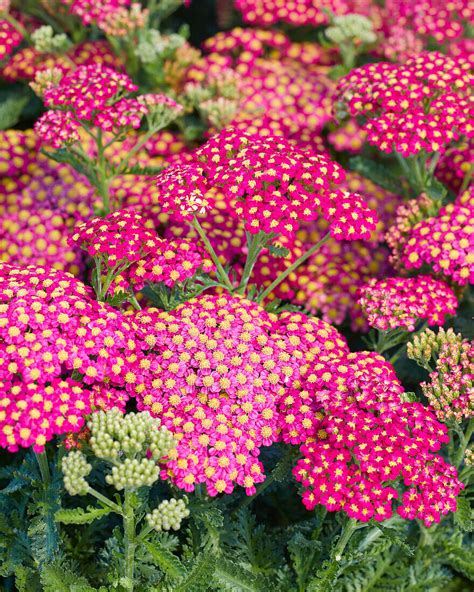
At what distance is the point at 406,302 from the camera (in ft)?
10.3

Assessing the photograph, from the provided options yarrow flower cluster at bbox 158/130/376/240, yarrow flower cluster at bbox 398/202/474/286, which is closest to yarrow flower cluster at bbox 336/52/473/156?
yarrow flower cluster at bbox 398/202/474/286

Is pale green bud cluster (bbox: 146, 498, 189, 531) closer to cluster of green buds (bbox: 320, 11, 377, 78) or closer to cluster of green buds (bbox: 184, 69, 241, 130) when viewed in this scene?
cluster of green buds (bbox: 184, 69, 241, 130)

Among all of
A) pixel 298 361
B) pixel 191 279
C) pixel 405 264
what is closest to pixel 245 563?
pixel 298 361

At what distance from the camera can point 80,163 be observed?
3670 mm

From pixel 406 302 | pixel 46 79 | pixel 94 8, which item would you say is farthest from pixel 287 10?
pixel 406 302

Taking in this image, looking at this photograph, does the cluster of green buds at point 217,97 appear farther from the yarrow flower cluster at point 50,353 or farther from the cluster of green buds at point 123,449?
the cluster of green buds at point 123,449

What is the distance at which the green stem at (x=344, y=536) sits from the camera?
8.77 feet

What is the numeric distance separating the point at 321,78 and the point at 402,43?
1.88 feet

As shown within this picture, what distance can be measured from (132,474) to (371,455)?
85cm

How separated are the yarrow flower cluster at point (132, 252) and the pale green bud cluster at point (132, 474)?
2.86 feet

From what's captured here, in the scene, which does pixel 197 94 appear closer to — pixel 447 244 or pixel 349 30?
pixel 349 30

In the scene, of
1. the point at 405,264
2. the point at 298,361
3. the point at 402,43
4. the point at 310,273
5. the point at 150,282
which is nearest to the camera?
the point at 298,361

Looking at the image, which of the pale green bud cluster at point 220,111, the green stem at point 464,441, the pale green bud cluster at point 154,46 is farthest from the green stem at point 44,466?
the pale green bud cluster at point 154,46

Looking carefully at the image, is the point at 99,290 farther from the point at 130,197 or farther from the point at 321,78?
the point at 321,78
